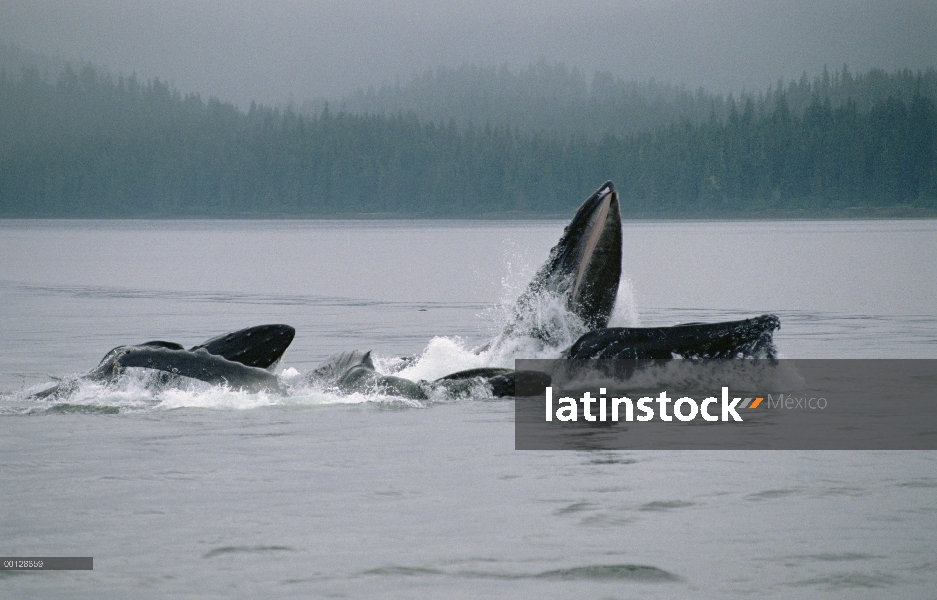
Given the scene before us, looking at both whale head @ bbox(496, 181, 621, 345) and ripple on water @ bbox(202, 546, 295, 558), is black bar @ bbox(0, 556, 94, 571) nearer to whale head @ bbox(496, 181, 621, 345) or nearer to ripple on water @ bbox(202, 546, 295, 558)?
ripple on water @ bbox(202, 546, 295, 558)

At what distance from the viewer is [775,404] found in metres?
13.8

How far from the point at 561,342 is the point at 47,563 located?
794 centimetres

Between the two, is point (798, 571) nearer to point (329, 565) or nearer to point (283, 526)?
point (329, 565)

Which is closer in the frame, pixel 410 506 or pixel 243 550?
pixel 243 550

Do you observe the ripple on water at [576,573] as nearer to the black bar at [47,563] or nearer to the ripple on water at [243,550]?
the ripple on water at [243,550]

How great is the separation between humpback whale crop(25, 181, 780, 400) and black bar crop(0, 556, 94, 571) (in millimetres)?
5406

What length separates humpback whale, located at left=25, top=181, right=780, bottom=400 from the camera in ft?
44.3

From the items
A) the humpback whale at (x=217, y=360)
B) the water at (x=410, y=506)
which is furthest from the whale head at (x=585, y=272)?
the humpback whale at (x=217, y=360)

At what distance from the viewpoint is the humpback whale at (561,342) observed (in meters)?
13.5

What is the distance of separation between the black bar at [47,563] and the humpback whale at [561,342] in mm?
5406

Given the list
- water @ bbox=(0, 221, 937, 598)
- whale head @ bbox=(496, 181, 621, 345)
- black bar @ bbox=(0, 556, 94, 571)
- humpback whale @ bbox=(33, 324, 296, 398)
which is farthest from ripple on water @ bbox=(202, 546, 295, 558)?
whale head @ bbox=(496, 181, 621, 345)

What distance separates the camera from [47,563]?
750 centimetres

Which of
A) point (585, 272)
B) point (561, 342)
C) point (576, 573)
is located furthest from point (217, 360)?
point (576, 573)

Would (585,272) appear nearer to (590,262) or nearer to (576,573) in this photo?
(590,262)
